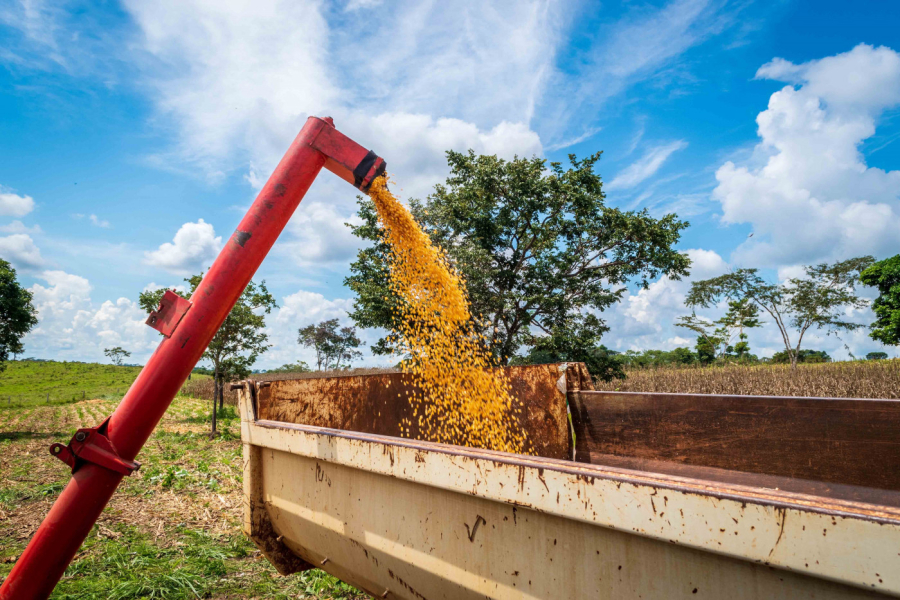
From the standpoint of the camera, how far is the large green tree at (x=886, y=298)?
27672 millimetres

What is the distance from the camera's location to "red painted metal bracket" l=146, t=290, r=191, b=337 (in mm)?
2311

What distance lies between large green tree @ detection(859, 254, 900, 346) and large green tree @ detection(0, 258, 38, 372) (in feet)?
129

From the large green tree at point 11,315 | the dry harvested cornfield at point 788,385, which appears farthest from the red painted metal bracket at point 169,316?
the large green tree at point 11,315

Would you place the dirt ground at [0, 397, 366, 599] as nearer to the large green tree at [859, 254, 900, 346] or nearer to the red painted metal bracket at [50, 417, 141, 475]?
the red painted metal bracket at [50, 417, 141, 475]

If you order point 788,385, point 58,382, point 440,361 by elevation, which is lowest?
point 788,385

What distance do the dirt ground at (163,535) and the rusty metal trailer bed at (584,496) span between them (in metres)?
1.18

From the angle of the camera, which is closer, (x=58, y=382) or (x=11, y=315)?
(x=11, y=315)

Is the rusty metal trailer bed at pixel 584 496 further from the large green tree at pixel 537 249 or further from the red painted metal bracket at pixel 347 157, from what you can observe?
the large green tree at pixel 537 249

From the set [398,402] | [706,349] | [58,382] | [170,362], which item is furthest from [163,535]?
[58,382]

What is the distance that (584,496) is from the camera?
47.0 inches

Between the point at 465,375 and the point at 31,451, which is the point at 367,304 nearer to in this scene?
the point at 31,451

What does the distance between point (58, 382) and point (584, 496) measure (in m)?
49.7

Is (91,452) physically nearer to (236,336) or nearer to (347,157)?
(347,157)

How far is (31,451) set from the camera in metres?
9.73
